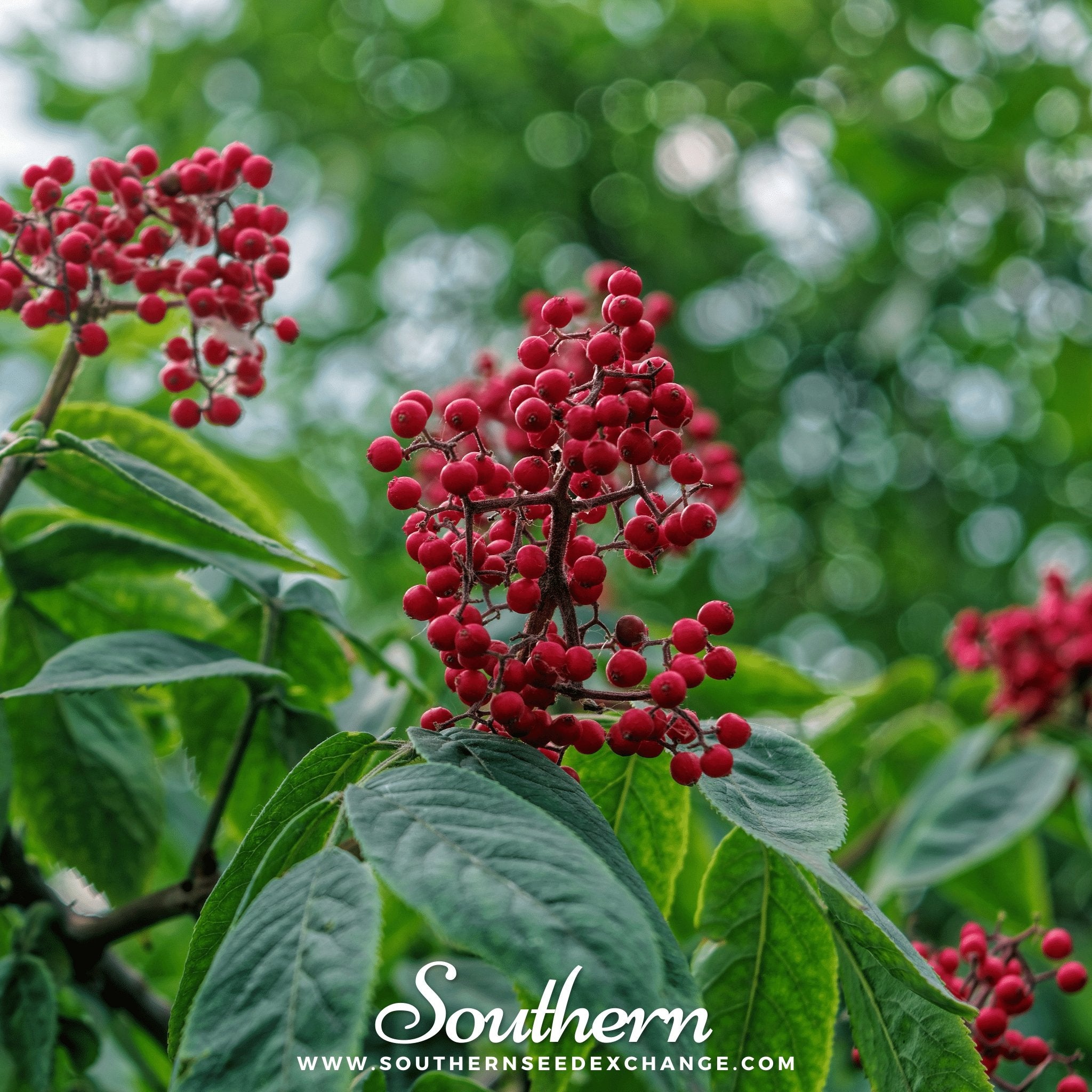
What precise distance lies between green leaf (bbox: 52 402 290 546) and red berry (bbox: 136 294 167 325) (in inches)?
4.9

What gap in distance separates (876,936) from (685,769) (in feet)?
0.68

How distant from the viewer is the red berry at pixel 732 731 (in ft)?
3.18

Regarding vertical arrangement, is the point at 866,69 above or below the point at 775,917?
above

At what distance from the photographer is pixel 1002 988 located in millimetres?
1248

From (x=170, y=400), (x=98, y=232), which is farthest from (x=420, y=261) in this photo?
(x=98, y=232)

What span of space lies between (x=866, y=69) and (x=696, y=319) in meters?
1.52

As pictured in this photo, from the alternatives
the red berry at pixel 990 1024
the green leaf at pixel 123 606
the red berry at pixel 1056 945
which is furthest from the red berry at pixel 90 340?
the red berry at pixel 1056 945

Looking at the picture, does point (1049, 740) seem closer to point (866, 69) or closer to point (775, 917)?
point (775, 917)

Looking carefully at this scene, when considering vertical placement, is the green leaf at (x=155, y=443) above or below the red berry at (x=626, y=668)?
below

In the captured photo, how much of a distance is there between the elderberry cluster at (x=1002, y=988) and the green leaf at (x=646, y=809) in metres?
0.32

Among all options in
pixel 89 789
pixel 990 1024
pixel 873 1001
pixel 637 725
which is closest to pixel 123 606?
pixel 89 789

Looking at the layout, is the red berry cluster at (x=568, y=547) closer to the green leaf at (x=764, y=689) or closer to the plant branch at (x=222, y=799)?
the plant branch at (x=222, y=799)

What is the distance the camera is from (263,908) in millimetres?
747

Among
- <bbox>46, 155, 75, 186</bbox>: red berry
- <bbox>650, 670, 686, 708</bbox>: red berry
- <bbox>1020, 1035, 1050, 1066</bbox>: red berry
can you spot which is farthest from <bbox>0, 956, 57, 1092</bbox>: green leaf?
<bbox>1020, 1035, 1050, 1066</bbox>: red berry
